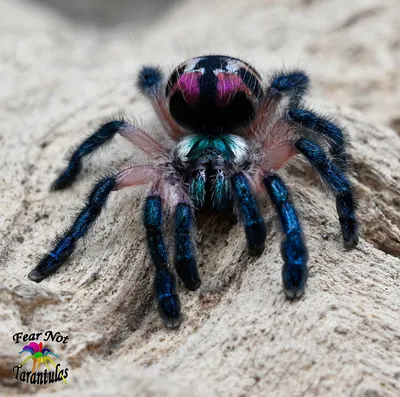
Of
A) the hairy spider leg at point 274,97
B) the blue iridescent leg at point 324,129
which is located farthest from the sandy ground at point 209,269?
the hairy spider leg at point 274,97

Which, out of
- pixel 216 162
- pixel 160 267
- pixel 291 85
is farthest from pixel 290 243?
pixel 291 85

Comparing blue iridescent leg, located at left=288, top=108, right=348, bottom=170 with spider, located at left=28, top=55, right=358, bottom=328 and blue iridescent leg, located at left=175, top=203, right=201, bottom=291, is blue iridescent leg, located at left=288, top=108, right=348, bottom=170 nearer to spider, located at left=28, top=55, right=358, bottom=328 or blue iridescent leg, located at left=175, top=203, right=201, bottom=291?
spider, located at left=28, top=55, right=358, bottom=328

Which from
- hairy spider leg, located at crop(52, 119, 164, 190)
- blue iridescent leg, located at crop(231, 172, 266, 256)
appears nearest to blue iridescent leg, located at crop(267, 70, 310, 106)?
hairy spider leg, located at crop(52, 119, 164, 190)

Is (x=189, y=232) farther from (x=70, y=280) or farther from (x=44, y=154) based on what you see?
(x=44, y=154)

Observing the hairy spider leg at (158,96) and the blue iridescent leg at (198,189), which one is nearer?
the blue iridescent leg at (198,189)

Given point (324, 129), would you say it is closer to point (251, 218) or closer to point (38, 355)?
point (251, 218)
